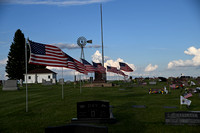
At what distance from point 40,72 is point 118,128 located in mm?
79255

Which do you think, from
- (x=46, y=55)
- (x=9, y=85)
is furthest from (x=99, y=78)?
(x=46, y=55)

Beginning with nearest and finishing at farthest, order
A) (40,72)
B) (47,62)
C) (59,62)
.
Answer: (47,62), (59,62), (40,72)

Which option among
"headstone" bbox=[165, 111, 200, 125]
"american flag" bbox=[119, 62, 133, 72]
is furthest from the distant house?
"headstone" bbox=[165, 111, 200, 125]

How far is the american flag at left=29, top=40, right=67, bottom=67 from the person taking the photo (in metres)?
14.7

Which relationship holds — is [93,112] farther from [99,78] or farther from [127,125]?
[99,78]

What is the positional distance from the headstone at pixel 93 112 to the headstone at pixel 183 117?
2.56 m

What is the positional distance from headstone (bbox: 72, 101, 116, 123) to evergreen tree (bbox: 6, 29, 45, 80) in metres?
73.0

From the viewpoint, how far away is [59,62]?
17.7 m

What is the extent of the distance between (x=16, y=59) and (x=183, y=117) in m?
76.8

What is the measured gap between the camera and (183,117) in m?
9.62

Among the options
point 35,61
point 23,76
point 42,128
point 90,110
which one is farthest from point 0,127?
point 23,76

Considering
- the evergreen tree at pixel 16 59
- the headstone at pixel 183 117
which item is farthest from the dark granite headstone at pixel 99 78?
the evergreen tree at pixel 16 59

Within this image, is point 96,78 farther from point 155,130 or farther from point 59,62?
point 155,130

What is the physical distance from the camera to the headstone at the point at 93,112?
33.3 feet
